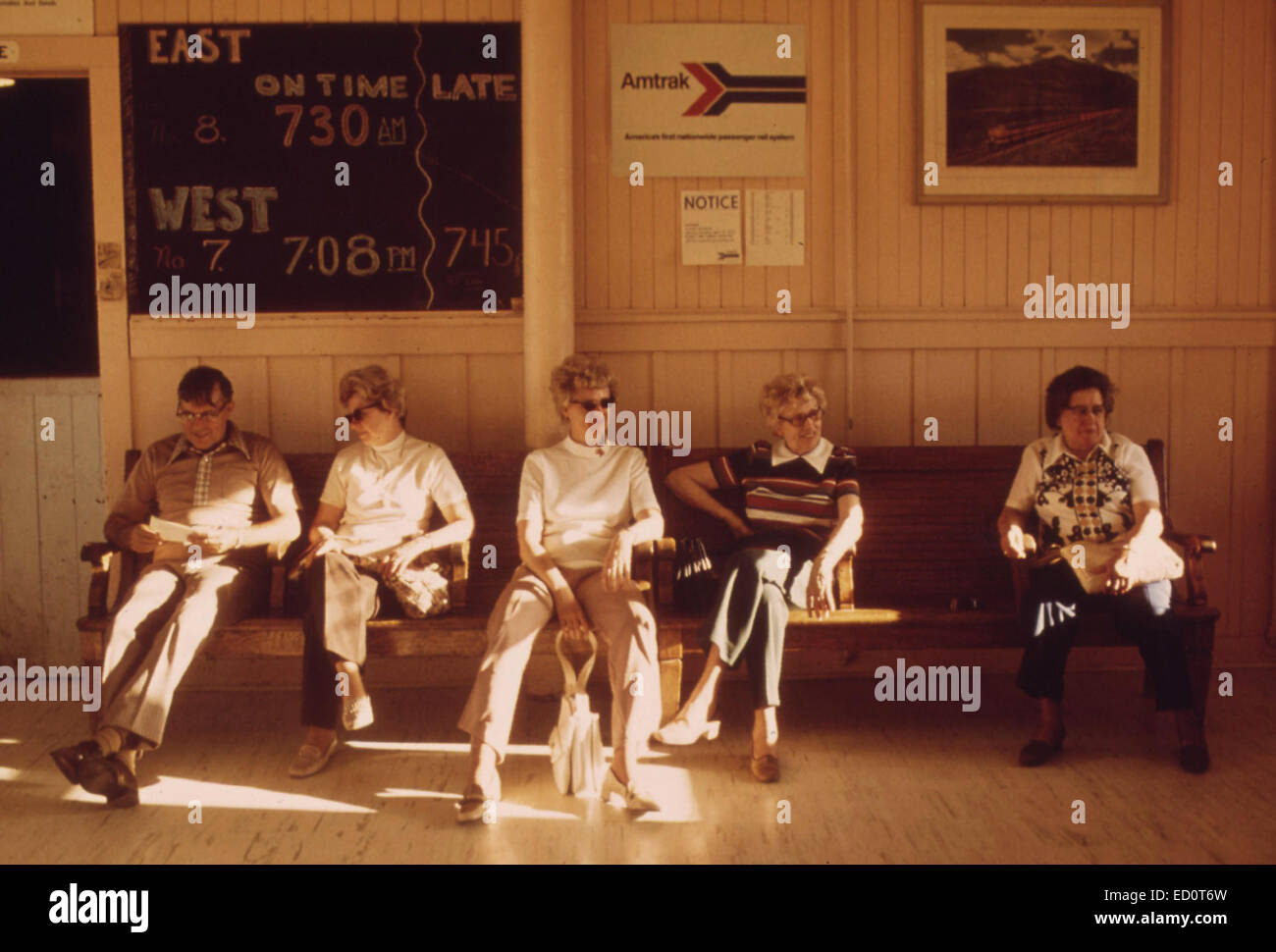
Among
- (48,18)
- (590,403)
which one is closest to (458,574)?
(590,403)

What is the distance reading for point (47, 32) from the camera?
3.87 metres

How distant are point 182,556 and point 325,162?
4.93 feet

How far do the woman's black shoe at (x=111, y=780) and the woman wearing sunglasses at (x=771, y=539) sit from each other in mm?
1453

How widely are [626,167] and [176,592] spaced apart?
2120mm

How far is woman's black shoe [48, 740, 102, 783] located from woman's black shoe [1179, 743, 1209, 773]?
9.94 ft

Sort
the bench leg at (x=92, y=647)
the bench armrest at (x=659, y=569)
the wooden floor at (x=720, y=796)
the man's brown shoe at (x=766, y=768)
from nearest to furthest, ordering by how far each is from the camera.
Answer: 1. the wooden floor at (x=720, y=796)
2. the man's brown shoe at (x=766, y=768)
3. the bench leg at (x=92, y=647)
4. the bench armrest at (x=659, y=569)

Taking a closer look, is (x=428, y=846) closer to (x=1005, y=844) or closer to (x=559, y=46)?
(x=1005, y=844)

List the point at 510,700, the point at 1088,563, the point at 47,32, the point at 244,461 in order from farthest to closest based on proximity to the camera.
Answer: the point at 47,32
the point at 244,461
the point at 1088,563
the point at 510,700

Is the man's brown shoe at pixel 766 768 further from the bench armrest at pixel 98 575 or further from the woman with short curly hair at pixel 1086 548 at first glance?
the bench armrest at pixel 98 575

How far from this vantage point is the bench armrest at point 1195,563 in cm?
332

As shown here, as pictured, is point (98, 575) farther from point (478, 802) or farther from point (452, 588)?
point (478, 802)

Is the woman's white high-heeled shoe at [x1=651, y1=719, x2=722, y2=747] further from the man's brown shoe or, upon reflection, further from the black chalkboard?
the black chalkboard

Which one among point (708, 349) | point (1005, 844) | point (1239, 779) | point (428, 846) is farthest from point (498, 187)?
point (1239, 779)

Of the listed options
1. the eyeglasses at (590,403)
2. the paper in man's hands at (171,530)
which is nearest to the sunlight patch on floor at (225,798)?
the paper in man's hands at (171,530)
